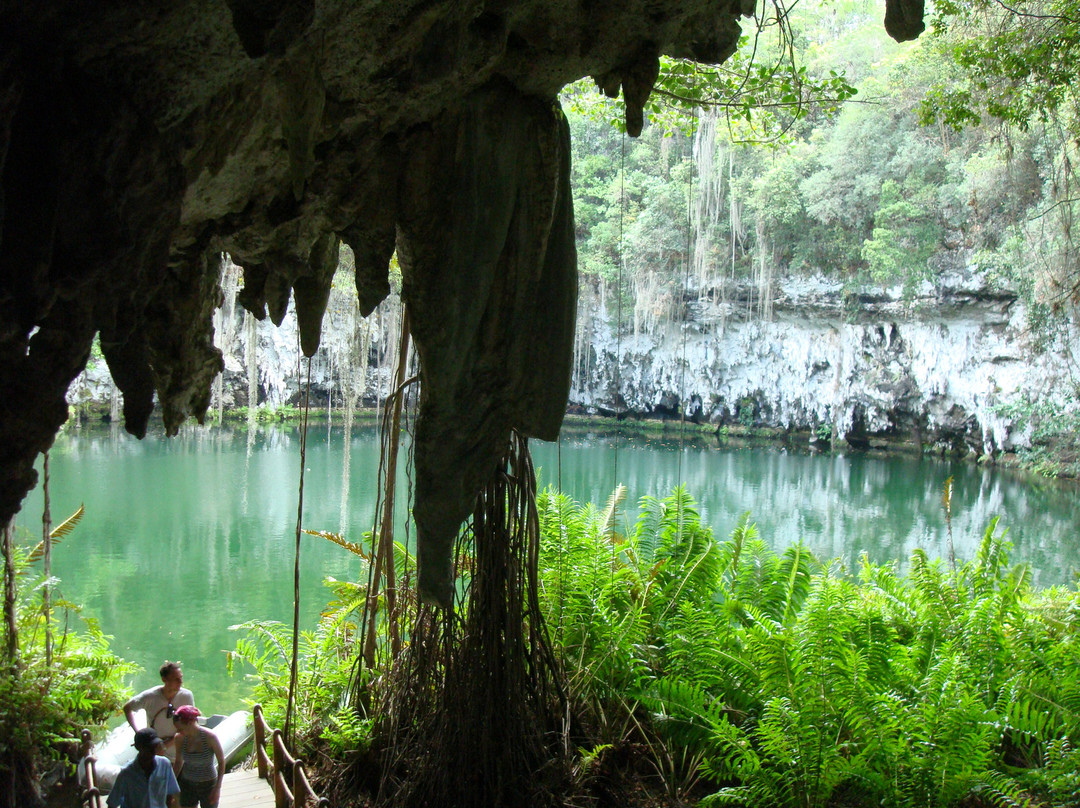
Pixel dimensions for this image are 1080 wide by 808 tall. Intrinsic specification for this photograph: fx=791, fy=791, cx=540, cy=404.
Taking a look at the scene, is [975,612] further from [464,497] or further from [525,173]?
[525,173]

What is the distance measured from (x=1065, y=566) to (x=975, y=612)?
9754 mm

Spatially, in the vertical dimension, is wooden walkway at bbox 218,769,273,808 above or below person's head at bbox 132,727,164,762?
below

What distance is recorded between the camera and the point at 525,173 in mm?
2742

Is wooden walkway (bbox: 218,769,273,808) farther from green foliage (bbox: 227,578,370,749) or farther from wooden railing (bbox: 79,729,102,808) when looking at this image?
wooden railing (bbox: 79,729,102,808)

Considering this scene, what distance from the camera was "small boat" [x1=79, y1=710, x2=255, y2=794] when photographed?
5008 mm

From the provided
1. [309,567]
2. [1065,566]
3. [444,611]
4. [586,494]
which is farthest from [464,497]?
[586,494]

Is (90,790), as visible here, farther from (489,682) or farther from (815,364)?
(815,364)

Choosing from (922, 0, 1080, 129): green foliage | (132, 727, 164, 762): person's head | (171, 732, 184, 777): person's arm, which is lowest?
(171, 732, 184, 777): person's arm

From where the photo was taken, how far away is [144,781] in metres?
3.17

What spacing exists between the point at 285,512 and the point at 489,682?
12472mm

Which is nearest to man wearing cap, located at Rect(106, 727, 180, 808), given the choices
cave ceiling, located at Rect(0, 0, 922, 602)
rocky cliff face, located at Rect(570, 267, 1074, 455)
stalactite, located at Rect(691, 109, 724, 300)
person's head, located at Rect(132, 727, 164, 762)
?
person's head, located at Rect(132, 727, 164, 762)

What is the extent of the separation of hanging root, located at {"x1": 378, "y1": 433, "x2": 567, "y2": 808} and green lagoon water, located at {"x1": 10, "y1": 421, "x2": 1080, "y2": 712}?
343cm

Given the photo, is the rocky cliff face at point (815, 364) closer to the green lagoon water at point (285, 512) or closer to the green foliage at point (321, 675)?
the green lagoon water at point (285, 512)

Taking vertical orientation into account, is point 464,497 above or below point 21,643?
above
